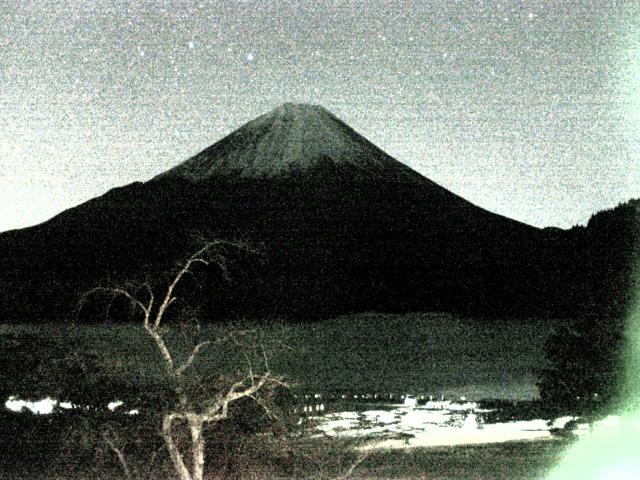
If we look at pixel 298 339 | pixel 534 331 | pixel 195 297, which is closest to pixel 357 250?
pixel 195 297

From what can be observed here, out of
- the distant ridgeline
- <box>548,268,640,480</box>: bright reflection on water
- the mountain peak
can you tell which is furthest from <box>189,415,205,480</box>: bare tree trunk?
the mountain peak

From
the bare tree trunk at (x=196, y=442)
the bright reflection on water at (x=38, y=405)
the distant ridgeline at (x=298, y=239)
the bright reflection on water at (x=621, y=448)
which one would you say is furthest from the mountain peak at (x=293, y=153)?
A: the bare tree trunk at (x=196, y=442)

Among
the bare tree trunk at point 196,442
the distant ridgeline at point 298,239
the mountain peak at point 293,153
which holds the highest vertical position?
the mountain peak at point 293,153

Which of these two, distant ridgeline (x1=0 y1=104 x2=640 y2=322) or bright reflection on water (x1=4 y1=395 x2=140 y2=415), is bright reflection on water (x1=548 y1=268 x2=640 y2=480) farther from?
distant ridgeline (x1=0 y1=104 x2=640 y2=322)

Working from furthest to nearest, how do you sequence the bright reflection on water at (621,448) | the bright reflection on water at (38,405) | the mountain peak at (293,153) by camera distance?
the mountain peak at (293,153), the bright reflection on water at (38,405), the bright reflection on water at (621,448)

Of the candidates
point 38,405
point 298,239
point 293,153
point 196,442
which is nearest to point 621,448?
point 196,442

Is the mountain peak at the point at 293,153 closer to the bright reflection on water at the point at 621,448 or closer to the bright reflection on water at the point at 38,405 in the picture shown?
the bright reflection on water at the point at 38,405

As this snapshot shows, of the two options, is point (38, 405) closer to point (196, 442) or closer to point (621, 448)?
point (621, 448)
